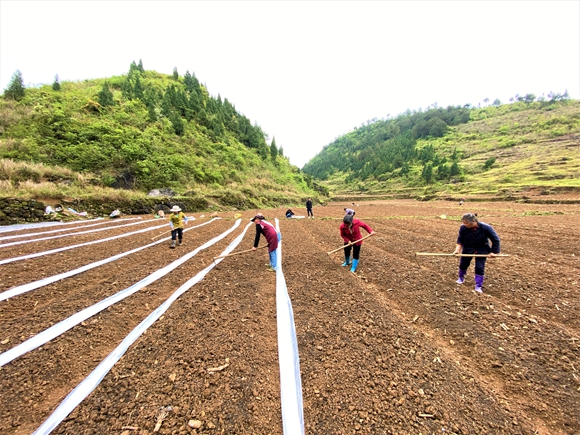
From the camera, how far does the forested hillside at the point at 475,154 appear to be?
164ft

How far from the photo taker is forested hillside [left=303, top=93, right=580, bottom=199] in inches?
1973

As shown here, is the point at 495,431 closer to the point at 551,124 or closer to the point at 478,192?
the point at 478,192

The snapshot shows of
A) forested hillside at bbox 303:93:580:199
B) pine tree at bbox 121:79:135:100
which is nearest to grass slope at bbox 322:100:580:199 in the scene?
forested hillside at bbox 303:93:580:199

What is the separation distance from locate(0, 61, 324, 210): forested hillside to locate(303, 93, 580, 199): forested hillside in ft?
146

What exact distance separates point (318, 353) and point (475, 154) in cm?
10576

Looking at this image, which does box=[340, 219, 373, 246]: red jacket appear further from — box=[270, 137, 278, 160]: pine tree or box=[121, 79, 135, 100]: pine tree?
box=[270, 137, 278, 160]: pine tree

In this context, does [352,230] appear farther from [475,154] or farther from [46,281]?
[475,154]

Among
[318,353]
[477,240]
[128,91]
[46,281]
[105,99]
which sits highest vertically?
[128,91]

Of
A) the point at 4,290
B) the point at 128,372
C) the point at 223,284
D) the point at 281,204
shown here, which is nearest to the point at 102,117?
the point at 281,204

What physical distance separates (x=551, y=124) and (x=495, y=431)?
423 feet

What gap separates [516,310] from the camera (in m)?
4.75

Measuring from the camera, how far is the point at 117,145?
25000 millimetres

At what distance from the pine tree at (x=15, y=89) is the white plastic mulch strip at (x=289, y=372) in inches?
1535

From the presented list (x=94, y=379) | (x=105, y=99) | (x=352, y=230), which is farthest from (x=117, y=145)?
(x=94, y=379)
